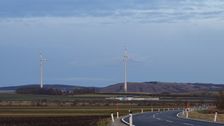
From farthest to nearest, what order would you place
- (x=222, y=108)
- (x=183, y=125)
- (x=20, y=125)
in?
(x=222, y=108) → (x=20, y=125) → (x=183, y=125)

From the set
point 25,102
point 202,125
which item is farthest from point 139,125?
point 25,102

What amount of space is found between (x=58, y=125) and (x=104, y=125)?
851 centimetres

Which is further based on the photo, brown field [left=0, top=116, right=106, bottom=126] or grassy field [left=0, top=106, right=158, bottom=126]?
grassy field [left=0, top=106, right=158, bottom=126]

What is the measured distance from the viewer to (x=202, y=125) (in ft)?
148

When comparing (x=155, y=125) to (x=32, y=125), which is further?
(x=32, y=125)

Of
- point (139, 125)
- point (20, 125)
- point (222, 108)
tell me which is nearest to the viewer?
point (139, 125)

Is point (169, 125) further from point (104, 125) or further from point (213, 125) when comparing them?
point (104, 125)

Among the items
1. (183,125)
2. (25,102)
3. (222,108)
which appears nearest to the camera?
(183,125)

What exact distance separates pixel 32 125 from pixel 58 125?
2.46 metres

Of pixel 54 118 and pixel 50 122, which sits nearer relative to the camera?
pixel 50 122

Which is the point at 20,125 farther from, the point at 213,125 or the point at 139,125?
the point at 213,125

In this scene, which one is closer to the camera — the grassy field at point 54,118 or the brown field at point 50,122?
the brown field at point 50,122

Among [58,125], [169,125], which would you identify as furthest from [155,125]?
[58,125]

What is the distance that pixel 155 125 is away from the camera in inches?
1828
